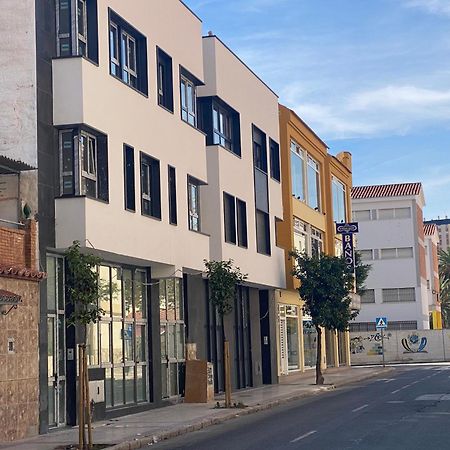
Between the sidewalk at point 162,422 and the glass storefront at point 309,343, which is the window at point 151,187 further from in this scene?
the glass storefront at point 309,343

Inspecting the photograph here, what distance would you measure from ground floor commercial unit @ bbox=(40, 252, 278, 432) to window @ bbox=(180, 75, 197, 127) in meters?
4.81

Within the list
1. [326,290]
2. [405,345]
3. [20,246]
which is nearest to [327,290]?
[326,290]

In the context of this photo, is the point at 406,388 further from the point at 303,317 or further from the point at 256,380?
the point at 303,317

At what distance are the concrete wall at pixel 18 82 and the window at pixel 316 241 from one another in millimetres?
27181

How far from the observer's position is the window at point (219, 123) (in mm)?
31656

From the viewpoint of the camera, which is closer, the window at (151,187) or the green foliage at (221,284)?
the window at (151,187)

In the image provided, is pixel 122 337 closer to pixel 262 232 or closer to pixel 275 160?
pixel 262 232

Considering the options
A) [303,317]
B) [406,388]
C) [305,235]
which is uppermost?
[305,235]

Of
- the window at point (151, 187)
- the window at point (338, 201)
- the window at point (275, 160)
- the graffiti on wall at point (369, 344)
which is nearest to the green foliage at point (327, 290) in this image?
the window at point (275, 160)

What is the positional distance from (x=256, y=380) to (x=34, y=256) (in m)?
18.8

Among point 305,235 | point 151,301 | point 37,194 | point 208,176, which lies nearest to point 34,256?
point 37,194

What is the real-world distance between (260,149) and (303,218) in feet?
23.7

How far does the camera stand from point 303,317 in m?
45.2

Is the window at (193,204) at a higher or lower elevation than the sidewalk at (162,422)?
higher
